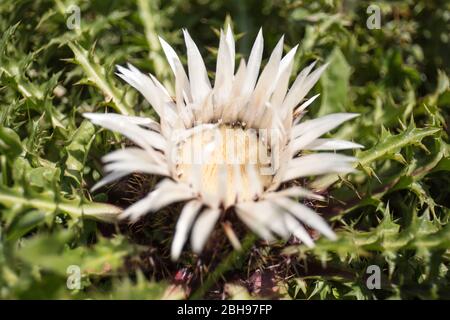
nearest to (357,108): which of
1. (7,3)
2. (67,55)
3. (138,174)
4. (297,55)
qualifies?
(297,55)

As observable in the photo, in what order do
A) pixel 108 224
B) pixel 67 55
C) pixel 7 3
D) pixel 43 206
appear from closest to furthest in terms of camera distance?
pixel 43 206 < pixel 108 224 < pixel 7 3 < pixel 67 55

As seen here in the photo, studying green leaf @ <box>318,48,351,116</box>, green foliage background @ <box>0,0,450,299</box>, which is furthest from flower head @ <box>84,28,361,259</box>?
green leaf @ <box>318,48,351,116</box>

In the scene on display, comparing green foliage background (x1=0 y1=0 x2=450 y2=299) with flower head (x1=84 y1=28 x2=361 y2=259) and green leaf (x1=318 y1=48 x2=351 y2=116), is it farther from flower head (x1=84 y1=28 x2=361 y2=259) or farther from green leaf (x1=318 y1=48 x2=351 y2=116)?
flower head (x1=84 y1=28 x2=361 y2=259)

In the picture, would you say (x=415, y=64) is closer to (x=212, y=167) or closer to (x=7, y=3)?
(x=212, y=167)

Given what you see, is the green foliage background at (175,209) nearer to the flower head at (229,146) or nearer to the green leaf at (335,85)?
the green leaf at (335,85)

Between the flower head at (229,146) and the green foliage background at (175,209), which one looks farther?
the green foliage background at (175,209)

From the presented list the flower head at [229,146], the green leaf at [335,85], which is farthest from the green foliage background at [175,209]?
the flower head at [229,146]
